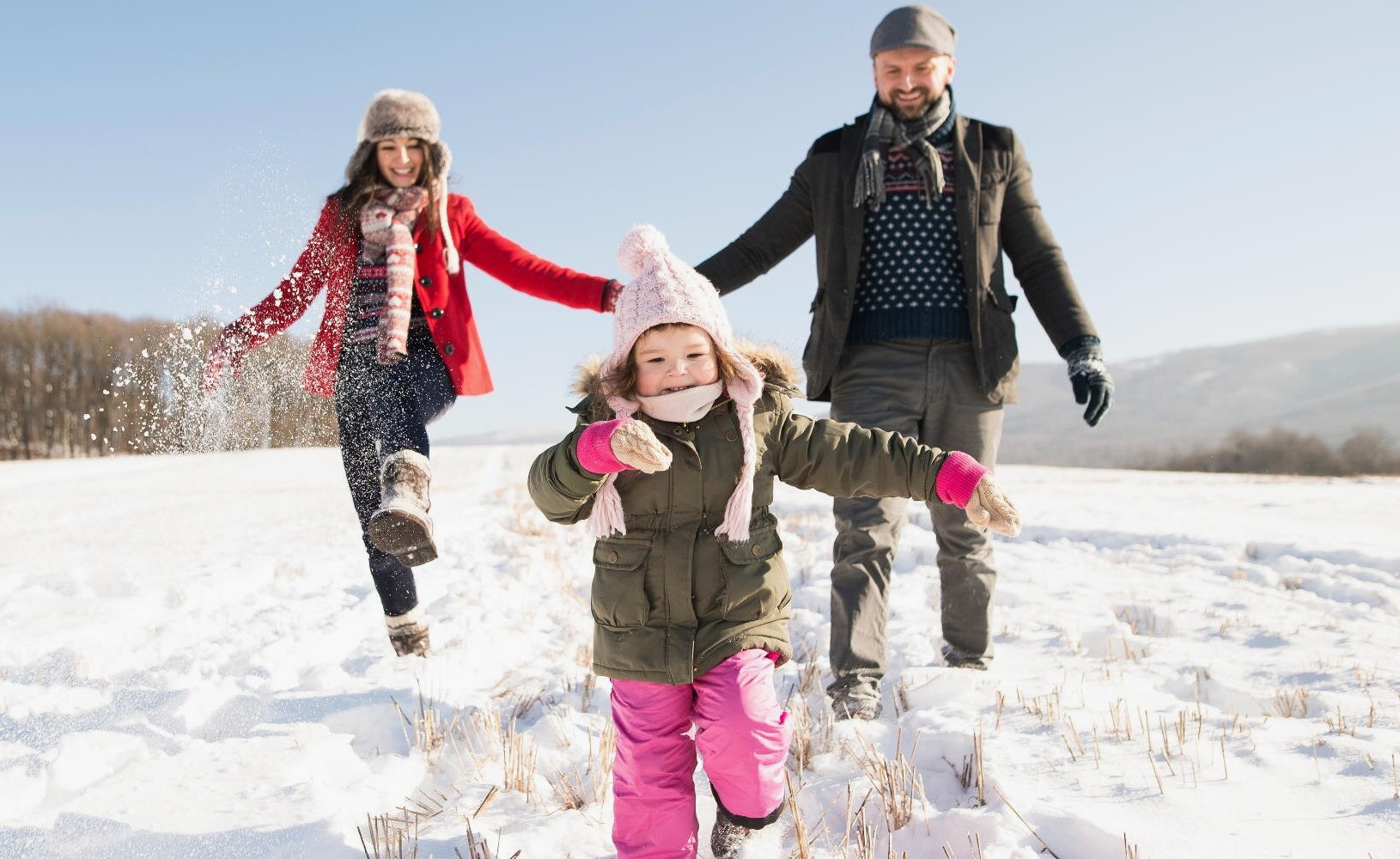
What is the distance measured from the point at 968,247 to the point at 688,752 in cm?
210

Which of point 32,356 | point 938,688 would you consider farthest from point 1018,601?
point 32,356

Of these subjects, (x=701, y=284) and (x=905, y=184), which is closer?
(x=701, y=284)

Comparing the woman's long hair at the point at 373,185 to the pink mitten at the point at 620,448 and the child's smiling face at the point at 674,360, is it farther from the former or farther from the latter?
the pink mitten at the point at 620,448

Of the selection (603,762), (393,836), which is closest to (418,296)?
(603,762)

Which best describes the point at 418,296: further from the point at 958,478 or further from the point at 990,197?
the point at 958,478

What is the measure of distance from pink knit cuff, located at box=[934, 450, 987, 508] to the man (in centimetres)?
106

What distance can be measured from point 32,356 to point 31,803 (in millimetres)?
33732

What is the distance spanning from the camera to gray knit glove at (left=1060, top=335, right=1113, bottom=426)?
122 inches

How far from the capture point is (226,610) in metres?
4.55

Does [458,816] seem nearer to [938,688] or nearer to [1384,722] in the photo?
[938,688]

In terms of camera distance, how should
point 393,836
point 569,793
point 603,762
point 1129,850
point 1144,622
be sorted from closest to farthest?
point 1129,850 < point 393,836 < point 569,793 < point 603,762 < point 1144,622

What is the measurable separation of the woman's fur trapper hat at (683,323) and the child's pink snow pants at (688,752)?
0.36 m

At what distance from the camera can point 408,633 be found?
11.8ft

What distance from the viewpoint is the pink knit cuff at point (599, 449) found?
6.33 feet
